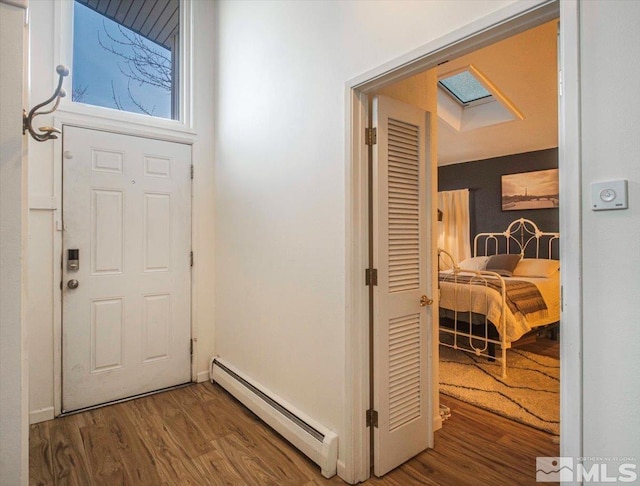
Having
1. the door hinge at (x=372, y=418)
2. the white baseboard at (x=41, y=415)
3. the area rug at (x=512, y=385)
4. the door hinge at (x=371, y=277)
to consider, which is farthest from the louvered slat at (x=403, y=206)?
the white baseboard at (x=41, y=415)

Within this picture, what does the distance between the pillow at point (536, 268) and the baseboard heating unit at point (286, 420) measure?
3964mm

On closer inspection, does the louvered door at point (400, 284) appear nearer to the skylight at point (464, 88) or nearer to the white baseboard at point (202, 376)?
the white baseboard at point (202, 376)

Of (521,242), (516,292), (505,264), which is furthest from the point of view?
(521,242)

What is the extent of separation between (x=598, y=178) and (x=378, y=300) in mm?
1105

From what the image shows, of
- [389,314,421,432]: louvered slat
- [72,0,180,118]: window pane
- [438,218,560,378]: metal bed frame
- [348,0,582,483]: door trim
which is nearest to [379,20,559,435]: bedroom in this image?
[438,218,560,378]: metal bed frame

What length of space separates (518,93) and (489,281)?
210cm

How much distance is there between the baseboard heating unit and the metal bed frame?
6.71 ft

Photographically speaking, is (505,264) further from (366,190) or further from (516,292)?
(366,190)

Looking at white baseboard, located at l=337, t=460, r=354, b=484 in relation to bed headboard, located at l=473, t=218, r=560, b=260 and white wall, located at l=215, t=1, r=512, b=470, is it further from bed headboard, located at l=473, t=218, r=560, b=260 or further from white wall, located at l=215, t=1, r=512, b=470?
bed headboard, located at l=473, t=218, r=560, b=260

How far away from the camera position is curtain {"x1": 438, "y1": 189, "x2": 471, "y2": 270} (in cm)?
614

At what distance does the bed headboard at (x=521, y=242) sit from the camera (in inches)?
200

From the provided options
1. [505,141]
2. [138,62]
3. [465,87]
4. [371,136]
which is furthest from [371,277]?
[505,141]

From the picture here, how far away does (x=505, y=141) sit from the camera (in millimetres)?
5105

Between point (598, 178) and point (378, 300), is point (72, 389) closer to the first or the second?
point (378, 300)
